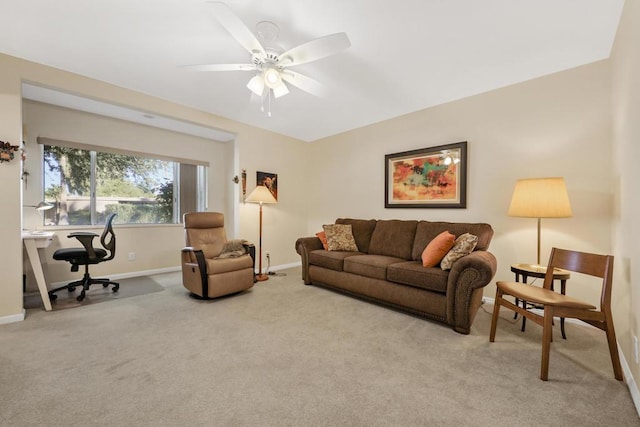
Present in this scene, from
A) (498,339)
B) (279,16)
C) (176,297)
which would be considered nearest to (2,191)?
(176,297)

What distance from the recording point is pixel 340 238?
12.8ft

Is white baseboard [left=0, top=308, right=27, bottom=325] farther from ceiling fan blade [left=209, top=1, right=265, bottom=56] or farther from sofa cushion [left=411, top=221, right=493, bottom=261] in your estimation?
A: sofa cushion [left=411, top=221, right=493, bottom=261]

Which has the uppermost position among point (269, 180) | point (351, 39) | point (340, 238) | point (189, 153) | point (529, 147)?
point (351, 39)

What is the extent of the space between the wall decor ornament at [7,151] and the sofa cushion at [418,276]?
152 inches

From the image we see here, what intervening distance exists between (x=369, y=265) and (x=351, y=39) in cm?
228

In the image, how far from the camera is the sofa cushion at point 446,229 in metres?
2.84

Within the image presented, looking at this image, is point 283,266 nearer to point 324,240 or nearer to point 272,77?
point 324,240

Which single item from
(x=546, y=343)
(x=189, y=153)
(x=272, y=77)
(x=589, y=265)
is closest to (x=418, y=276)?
(x=546, y=343)

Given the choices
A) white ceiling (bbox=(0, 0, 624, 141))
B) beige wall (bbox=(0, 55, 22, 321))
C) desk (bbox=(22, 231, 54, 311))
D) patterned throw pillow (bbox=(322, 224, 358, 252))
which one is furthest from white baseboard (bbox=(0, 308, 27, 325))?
patterned throw pillow (bbox=(322, 224, 358, 252))

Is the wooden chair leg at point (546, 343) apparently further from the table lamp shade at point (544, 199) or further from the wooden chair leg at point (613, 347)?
the table lamp shade at point (544, 199)

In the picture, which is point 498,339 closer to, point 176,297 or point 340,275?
point 340,275

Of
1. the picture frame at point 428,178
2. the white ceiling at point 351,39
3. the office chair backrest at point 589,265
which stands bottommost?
the office chair backrest at point 589,265

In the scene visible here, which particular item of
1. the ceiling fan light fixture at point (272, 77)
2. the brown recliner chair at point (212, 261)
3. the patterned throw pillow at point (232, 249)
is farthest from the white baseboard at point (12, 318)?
the ceiling fan light fixture at point (272, 77)

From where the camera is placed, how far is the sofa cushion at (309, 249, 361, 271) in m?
3.43
